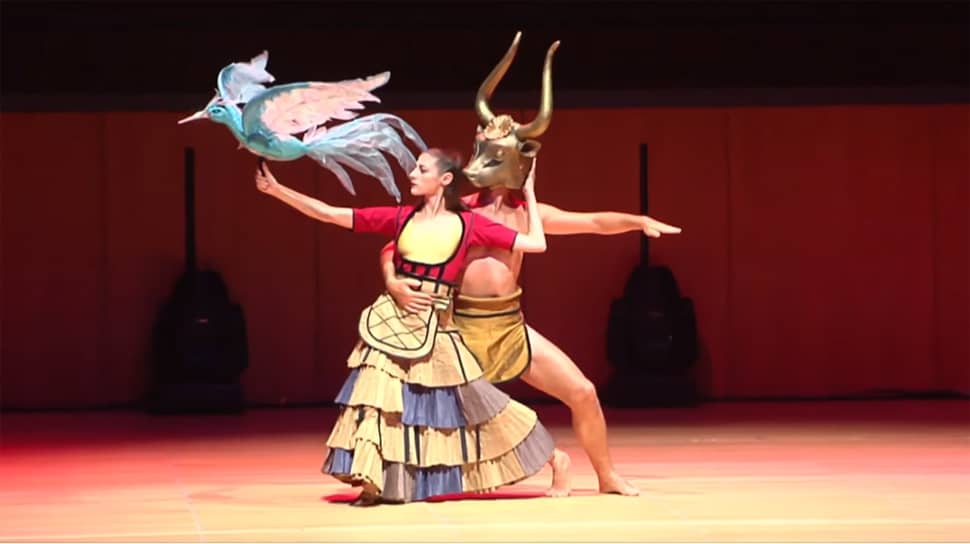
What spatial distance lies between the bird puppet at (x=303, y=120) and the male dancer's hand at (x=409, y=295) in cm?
29

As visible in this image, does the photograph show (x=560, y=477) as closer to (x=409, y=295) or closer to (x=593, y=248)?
(x=409, y=295)

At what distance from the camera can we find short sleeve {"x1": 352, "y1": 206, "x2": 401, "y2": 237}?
6004 millimetres

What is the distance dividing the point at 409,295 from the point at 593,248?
4.13m

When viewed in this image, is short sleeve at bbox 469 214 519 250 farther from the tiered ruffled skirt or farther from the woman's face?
the tiered ruffled skirt

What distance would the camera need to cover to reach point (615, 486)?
6.14 m

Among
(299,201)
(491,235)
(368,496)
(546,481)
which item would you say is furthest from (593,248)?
(368,496)

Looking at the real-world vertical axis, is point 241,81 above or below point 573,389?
above

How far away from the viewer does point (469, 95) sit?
9.32 metres

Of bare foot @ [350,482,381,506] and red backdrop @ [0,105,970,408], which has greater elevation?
red backdrop @ [0,105,970,408]

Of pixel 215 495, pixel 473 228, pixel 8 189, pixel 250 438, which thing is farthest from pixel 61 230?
pixel 473 228

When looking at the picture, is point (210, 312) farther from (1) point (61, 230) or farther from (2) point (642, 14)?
(2) point (642, 14)

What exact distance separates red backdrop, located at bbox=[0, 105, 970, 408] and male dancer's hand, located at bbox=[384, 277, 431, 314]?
146 inches

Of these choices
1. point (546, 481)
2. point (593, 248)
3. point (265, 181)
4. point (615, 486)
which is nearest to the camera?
point (265, 181)

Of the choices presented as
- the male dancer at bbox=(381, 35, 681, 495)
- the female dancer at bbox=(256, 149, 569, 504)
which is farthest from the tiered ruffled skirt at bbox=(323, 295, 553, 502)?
the male dancer at bbox=(381, 35, 681, 495)
